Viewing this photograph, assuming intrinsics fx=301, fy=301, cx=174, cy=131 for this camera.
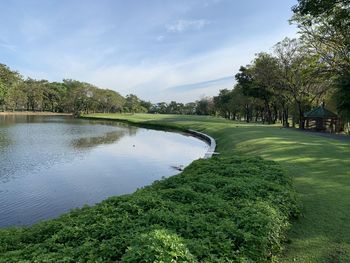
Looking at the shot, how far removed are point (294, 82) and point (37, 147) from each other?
33.6m

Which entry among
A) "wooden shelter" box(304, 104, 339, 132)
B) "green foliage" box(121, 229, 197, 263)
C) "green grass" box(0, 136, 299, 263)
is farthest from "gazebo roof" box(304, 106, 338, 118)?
"green foliage" box(121, 229, 197, 263)

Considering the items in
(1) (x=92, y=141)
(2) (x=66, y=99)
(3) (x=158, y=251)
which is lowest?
(1) (x=92, y=141)

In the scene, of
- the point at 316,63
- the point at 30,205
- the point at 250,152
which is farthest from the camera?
the point at 316,63

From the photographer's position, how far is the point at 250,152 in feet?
57.1

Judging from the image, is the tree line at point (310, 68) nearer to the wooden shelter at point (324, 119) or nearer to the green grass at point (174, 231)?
the wooden shelter at point (324, 119)

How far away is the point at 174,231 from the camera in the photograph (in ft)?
14.6

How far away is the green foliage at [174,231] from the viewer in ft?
12.6

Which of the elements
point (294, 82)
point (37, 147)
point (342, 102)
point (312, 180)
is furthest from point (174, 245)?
point (294, 82)

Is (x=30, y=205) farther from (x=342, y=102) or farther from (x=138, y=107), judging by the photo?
(x=138, y=107)

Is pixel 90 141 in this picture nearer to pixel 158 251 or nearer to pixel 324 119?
pixel 324 119

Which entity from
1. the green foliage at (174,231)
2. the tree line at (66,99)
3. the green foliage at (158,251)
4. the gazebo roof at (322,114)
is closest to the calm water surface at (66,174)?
the green foliage at (174,231)

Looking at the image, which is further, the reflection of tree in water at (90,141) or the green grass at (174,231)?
the reflection of tree in water at (90,141)

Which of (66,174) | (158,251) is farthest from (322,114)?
(158,251)

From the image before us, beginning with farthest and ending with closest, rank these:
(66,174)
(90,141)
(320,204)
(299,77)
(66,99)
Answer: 1. (66,99)
2. (299,77)
3. (90,141)
4. (66,174)
5. (320,204)
